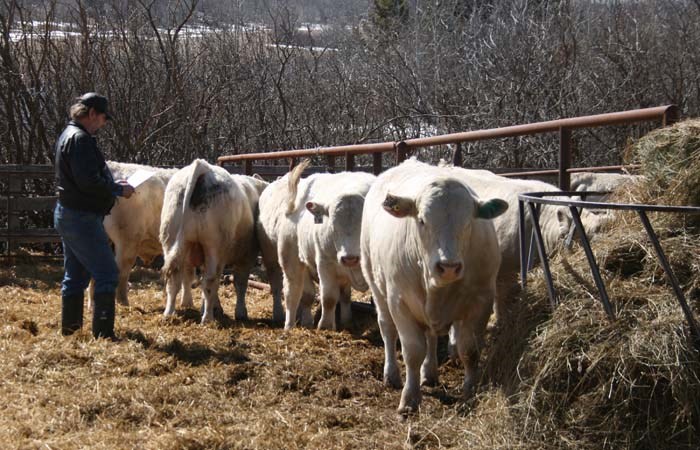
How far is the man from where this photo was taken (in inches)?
292

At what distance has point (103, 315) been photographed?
296 inches

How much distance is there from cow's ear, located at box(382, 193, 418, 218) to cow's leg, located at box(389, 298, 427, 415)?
0.65 metres

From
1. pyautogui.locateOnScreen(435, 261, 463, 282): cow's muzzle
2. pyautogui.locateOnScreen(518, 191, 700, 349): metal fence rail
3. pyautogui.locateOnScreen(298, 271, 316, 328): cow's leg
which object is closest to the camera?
pyautogui.locateOnScreen(518, 191, 700, 349): metal fence rail

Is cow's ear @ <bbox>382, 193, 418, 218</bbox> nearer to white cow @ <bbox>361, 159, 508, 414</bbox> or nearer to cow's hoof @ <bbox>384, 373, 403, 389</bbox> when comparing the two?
white cow @ <bbox>361, 159, 508, 414</bbox>

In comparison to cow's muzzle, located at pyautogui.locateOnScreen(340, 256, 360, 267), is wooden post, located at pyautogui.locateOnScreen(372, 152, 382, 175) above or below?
above

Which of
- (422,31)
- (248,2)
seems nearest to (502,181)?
(422,31)

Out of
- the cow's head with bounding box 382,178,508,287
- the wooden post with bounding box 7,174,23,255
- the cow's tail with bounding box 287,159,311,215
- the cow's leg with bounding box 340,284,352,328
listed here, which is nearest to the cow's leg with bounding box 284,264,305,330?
the cow's leg with bounding box 340,284,352,328

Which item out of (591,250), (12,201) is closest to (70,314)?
(591,250)

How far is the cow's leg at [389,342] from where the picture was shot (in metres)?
6.12

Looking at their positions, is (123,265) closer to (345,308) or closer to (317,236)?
(345,308)

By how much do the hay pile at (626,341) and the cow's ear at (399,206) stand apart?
884mm

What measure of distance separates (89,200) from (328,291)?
7.49 ft

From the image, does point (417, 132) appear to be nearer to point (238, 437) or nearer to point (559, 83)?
point (559, 83)

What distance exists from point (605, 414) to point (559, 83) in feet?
46.6
